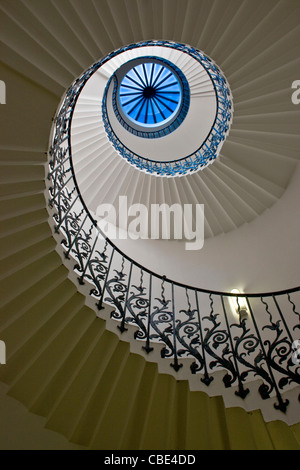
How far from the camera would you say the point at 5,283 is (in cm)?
353

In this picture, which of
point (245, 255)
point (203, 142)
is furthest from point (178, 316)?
point (203, 142)

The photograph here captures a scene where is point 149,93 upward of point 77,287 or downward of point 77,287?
upward

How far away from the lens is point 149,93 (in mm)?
11203

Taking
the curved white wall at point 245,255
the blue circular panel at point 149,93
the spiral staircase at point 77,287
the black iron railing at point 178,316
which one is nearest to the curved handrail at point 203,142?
the spiral staircase at point 77,287

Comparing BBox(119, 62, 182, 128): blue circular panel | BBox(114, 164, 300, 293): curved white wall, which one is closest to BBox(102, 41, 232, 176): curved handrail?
BBox(114, 164, 300, 293): curved white wall

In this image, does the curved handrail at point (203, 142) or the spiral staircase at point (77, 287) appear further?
the curved handrail at point (203, 142)

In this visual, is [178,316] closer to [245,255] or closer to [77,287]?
[245,255]

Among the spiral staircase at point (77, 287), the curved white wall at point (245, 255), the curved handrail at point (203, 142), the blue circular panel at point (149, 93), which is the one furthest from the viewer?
the blue circular panel at point (149, 93)

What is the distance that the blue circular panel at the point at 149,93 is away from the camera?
35.0 feet

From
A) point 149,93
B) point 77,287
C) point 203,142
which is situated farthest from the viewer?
point 149,93

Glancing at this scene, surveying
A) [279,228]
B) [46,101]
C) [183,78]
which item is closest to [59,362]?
[46,101]

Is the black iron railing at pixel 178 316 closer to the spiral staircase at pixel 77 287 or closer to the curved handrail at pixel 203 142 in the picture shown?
the spiral staircase at pixel 77 287

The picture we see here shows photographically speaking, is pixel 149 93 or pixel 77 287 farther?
pixel 149 93

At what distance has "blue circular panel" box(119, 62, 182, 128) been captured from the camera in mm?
10672
